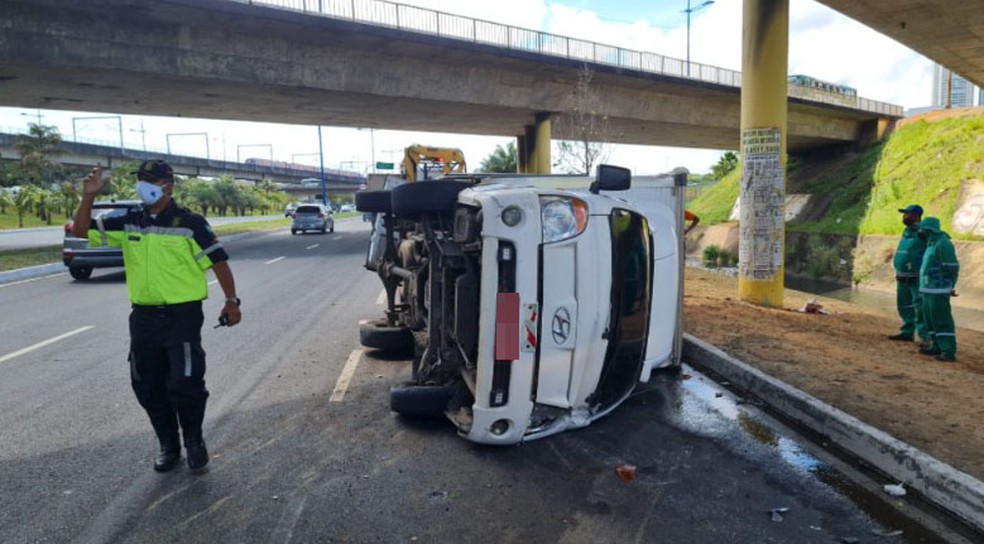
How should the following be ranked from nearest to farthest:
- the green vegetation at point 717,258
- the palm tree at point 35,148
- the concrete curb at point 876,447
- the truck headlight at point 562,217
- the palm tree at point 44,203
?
the concrete curb at point 876,447
the truck headlight at point 562,217
the green vegetation at point 717,258
the palm tree at point 44,203
the palm tree at point 35,148

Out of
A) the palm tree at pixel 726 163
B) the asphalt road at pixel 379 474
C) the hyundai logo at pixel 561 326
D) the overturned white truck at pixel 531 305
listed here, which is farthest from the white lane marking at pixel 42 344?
the palm tree at pixel 726 163

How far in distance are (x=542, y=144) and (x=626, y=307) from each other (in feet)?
73.3

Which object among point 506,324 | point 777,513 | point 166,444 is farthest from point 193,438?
point 777,513

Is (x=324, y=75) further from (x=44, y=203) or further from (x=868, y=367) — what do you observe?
(x=44, y=203)

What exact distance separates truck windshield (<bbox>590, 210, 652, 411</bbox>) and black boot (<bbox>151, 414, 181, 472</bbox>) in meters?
2.70

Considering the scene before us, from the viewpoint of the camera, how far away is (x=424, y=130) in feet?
99.7

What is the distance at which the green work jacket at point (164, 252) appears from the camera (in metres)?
3.95

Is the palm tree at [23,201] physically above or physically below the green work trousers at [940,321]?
above

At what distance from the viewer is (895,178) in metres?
23.6

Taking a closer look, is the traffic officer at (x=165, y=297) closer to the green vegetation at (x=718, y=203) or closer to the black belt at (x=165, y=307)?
the black belt at (x=165, y=307)

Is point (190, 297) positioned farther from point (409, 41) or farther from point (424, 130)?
point (424, 130)

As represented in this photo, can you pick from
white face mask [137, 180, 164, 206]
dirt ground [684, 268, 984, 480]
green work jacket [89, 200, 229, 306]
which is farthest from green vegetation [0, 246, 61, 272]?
dirt ground [684, 268, 984, 480]

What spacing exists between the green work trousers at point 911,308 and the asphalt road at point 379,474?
3396mm

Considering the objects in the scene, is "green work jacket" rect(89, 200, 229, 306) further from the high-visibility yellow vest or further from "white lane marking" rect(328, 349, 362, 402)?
"white lane marking" rect(328, 349, 362, 402)
